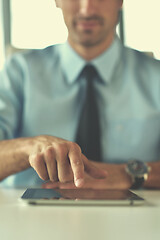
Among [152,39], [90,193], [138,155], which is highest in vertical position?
[152,39]

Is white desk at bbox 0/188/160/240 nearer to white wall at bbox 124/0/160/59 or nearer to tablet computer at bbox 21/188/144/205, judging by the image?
tablet computer at bbox 21/188/144/205

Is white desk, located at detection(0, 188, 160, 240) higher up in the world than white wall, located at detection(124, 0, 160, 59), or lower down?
lower down

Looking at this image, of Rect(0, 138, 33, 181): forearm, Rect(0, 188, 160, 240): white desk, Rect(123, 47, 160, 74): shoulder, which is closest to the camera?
Rect(0, 188, 160, 240): white desk

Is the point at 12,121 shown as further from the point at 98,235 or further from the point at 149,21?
the point at 98,235

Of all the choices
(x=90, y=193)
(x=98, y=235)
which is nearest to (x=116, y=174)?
(x=90, y=193)

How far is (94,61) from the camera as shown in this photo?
664mm

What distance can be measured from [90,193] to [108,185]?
0.13 metres

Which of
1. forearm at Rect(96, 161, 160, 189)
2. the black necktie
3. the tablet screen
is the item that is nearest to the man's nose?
the black necktie

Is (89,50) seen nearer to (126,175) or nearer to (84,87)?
(84,87)

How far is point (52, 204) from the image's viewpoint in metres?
0.27

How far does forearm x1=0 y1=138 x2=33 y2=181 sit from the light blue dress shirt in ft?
0.48

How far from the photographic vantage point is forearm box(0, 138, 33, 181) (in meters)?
0.40

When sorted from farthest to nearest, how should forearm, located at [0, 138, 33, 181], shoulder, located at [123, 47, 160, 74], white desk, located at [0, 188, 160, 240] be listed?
shoulder, located at [123, 47, 160, 74]
forearm, located at [0, 138, 33, 181]
white desk, located at [0, 188, 160, 240]

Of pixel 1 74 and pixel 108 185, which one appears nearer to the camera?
pixel 108 185
